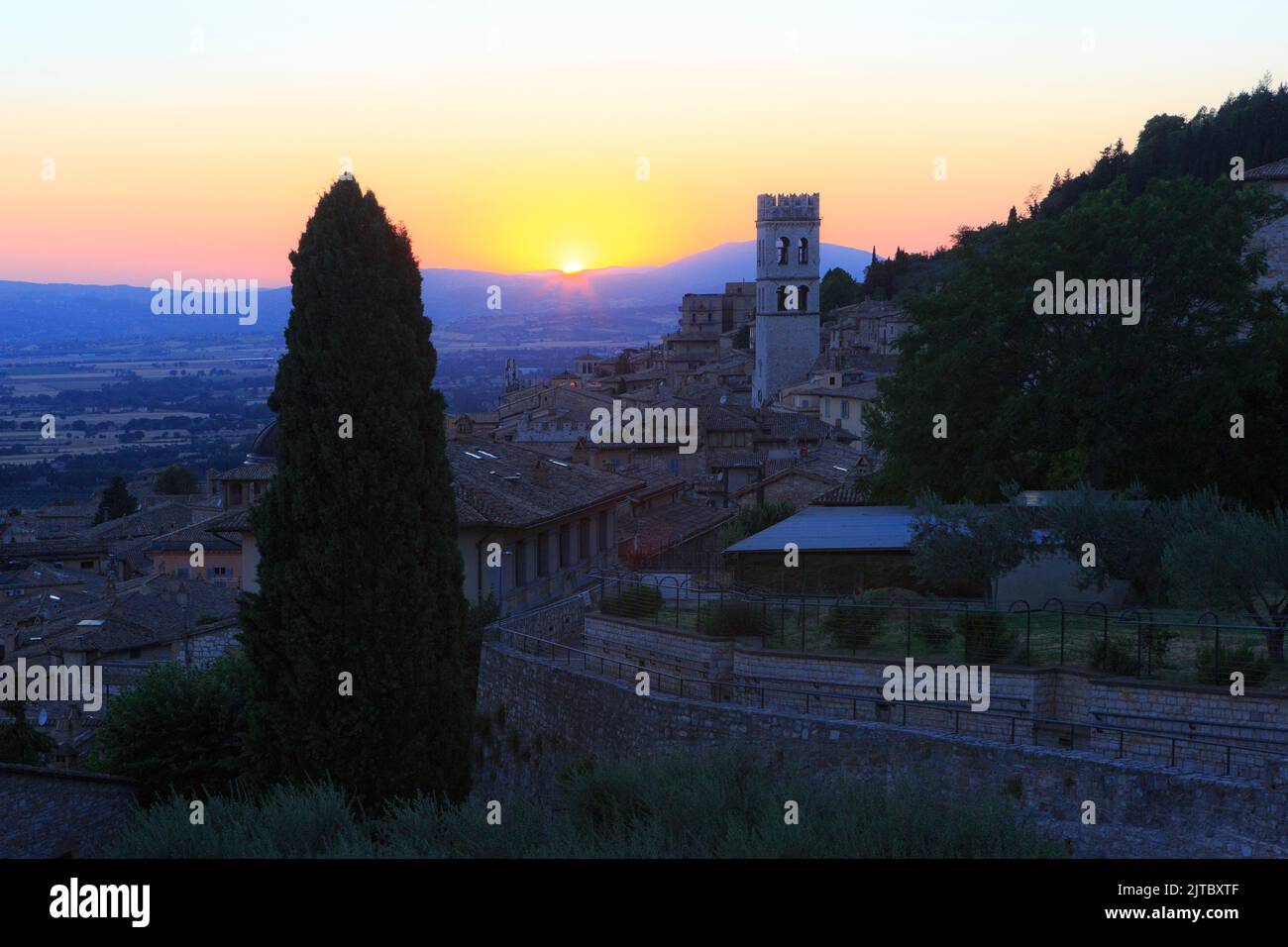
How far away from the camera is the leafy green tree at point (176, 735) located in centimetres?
1806

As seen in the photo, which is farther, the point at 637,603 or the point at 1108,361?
the point at 1108,361

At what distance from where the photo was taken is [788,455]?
66.7 metres

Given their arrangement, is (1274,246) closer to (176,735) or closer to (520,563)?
(520,563)

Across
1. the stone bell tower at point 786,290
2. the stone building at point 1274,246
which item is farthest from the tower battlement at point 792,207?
the stone building at point 1274,246

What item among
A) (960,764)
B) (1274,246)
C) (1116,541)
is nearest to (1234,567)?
(1116,541)

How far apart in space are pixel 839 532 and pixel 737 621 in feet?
22.7

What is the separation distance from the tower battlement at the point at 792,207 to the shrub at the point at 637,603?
89.4m

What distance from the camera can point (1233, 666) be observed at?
606 inches

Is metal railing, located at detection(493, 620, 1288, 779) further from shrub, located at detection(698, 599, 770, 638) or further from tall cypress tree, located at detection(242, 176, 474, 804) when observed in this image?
tall cypress tree, located at detection(242, 176, 474, 804)
